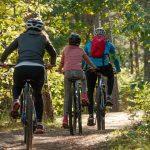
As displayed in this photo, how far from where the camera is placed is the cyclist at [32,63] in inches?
309

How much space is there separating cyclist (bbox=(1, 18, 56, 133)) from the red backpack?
2.76 meters

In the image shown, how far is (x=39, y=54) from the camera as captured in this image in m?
8.04

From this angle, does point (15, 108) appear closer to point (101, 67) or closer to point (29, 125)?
point (29, 125)

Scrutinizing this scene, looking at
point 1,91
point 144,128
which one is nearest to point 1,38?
point 1,91

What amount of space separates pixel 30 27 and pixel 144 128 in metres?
2.61

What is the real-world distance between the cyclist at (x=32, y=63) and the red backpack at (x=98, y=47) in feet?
9.05

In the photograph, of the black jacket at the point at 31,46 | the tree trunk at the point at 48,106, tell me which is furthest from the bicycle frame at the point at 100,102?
the tree trunk at the point at 48,106

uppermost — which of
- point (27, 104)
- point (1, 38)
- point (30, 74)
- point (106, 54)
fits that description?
point (1, 38)

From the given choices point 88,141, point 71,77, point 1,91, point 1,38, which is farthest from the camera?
point 1,91

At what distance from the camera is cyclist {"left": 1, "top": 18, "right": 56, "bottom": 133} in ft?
25.8

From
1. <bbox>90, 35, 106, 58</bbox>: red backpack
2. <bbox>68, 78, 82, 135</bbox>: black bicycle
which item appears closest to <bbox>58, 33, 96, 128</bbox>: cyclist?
<bbox>68, 78, 82, 135</bbox>: black bicycle

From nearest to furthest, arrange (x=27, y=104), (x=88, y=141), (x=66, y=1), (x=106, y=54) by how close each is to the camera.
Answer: (x=27, y=104)
(x=88, y=141)
(x=106, y=54)
(x=66, y=1)

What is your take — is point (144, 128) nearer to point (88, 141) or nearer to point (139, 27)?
point (88, 141)

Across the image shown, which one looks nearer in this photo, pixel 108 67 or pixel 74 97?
pixel 74 97
